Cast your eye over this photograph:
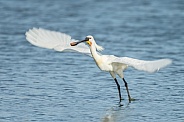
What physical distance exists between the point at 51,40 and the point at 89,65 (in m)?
2.56

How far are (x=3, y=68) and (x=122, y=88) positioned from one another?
276cm

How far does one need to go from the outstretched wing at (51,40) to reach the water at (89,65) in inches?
Answer: 28.2

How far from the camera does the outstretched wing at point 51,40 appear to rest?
39.4ft

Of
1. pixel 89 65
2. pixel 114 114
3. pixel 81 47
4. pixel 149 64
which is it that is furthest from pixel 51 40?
pixel 149 64

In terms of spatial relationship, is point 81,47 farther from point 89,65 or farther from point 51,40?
point 89,65

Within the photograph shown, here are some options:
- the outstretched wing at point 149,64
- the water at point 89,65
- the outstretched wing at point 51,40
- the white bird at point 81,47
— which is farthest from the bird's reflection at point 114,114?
the outstretched wing at point 51,40

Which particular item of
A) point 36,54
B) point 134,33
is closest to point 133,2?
point 134,33

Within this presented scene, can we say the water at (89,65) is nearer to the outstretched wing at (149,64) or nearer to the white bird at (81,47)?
the white bird at (81,47)

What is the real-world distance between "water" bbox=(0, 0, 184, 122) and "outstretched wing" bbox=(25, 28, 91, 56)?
72 centimetres

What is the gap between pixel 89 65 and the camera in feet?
48.7

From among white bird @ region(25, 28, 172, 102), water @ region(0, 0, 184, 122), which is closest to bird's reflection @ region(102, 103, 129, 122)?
water @ region(0, 0, 184, 122)

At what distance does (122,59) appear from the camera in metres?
11.4

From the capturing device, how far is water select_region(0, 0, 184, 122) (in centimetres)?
1092

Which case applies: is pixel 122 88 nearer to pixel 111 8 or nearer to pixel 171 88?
pixel 171 88
